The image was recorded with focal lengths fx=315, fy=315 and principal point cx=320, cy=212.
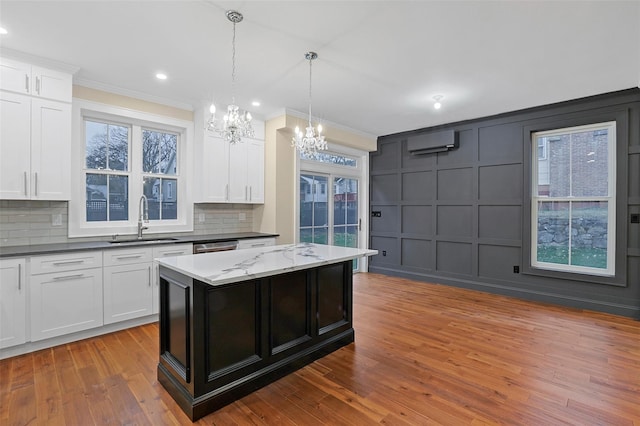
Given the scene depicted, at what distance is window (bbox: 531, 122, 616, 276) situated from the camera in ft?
13.4

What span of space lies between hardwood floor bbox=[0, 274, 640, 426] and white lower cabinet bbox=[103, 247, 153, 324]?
0.21 m

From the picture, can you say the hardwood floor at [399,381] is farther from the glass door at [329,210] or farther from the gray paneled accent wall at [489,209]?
Result: the glass door at [329,210]

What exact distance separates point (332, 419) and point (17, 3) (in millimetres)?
3606

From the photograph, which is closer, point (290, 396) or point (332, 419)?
point (332, 419)

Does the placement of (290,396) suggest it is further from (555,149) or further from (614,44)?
(555,149)

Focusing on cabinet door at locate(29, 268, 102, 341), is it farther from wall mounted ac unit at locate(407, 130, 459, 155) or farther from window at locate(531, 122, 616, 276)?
window at locate(531, 122, 616, 276)

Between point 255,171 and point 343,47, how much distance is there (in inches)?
96.5

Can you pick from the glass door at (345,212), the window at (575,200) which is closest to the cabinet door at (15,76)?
the glass door at (345,212)

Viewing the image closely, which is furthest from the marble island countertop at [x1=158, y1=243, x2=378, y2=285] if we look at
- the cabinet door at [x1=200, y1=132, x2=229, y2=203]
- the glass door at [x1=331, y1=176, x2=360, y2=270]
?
the glass door at [x1=331, y1=176, x2=360, y2=270]

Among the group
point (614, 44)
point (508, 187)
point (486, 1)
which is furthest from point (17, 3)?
point (508, 187)

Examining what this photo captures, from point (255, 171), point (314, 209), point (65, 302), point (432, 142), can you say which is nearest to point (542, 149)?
point (432, 142)

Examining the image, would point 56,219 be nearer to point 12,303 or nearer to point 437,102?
point 12,303

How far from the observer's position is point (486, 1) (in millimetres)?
2246

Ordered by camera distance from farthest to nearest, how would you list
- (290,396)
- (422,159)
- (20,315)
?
(422,159)
(20,315)
(290,396)
